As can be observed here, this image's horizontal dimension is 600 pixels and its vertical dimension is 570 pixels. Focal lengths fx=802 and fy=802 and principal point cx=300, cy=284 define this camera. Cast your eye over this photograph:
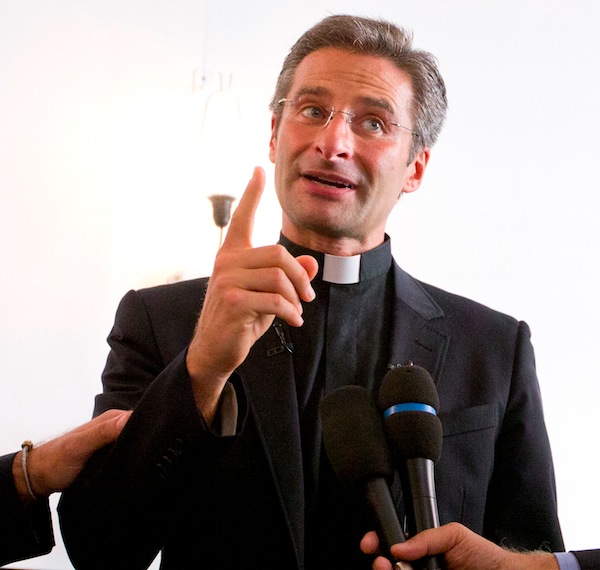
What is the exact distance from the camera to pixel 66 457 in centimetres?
115

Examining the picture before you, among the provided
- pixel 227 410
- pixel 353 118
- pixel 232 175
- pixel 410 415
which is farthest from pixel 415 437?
pixel 232 175

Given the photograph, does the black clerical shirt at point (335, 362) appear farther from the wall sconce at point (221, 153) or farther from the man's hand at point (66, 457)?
the wall sconce at point (221, 153)

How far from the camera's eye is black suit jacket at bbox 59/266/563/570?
1.11 metres

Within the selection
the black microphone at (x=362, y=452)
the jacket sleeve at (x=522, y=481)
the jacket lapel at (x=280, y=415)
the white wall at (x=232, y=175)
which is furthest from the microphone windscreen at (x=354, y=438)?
the white wall at (x=232, y=175)

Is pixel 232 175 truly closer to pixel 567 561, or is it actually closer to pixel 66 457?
pixel 66 457

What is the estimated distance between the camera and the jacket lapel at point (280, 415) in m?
1.30

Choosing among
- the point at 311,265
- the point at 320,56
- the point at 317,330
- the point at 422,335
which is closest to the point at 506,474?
the point at 422,335

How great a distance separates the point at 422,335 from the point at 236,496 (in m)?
0.50

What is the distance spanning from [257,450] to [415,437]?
417 millimetres

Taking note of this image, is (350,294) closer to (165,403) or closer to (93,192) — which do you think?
(165,403)

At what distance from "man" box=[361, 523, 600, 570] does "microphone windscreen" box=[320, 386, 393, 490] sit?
0.08 m

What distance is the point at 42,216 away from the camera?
2.18 m

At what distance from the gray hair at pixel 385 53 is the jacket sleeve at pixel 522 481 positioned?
0.59m

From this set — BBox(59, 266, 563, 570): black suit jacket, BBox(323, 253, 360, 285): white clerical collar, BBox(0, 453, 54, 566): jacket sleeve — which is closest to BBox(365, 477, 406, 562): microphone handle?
BBox(59, 266, 563, 570): black suit jacket
